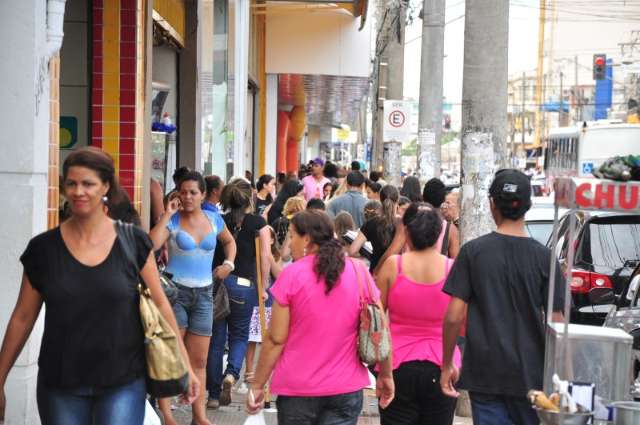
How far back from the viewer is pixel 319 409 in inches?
220

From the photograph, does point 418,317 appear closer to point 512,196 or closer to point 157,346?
point 512,196

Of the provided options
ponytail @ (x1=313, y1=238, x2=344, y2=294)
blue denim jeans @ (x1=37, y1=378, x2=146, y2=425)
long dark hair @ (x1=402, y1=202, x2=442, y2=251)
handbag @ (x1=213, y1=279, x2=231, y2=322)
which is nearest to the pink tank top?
long dark hair @ (x1=402, y1=202, x2=442, y2=251)

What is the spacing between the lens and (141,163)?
35.6 feet

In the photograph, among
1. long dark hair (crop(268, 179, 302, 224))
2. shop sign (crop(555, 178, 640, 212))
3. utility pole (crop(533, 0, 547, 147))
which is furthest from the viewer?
utility pole (crop(533, 0, 547, 147))

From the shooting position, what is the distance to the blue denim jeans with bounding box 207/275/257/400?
31.3 feet

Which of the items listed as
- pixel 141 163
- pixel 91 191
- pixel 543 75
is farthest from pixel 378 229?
Answer: pixel 543 75

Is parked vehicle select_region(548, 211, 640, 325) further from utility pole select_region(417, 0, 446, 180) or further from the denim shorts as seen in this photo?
utility pole select_region(417, 0, 446, 180)

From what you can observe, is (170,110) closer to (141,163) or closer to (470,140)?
(141,163)

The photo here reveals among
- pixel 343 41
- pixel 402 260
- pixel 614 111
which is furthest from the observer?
pixel 614 111

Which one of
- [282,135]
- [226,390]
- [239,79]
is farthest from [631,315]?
[282,135]

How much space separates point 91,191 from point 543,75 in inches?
5550

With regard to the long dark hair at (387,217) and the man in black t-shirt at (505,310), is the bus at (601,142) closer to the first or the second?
the long dark hair at (387,217)

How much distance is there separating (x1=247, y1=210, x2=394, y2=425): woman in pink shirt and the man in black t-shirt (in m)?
Answer: 0.50

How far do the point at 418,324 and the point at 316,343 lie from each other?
0.89 meters
